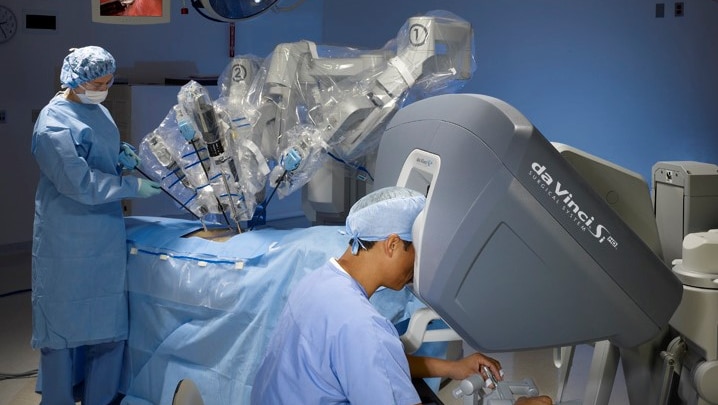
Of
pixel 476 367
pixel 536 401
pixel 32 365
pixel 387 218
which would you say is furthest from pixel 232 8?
pixel 536 401

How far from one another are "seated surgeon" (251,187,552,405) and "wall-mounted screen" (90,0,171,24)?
1876 mm

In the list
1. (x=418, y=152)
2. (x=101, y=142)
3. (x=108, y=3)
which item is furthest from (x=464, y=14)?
(x=418, y=152)

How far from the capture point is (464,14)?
5699 millimetres

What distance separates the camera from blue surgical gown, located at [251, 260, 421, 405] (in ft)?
5.08

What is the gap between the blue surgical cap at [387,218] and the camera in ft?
5.64

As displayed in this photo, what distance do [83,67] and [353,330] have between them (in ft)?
5.93

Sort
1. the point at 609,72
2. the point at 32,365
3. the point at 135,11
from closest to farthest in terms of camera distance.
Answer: the point at 135,11, the point at 32,365, the point at 609,72

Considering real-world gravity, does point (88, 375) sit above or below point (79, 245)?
below

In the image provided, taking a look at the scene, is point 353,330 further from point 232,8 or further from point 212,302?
point 232,8

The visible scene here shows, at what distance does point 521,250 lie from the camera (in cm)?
162

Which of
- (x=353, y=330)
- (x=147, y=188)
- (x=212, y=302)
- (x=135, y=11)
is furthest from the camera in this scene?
(x=135, y=11)

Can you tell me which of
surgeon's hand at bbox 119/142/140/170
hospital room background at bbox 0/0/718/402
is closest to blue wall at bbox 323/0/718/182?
hospital room background at bbox 0/0/718/402

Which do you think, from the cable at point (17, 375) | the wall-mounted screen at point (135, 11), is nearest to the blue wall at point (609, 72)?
the wall-mounted screen at point (135, 11)

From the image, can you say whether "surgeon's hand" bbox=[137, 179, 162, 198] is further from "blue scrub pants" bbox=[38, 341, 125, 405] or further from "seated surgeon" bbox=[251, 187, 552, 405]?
"seated surgeon" bbox=[251, 187, 552, 405]
